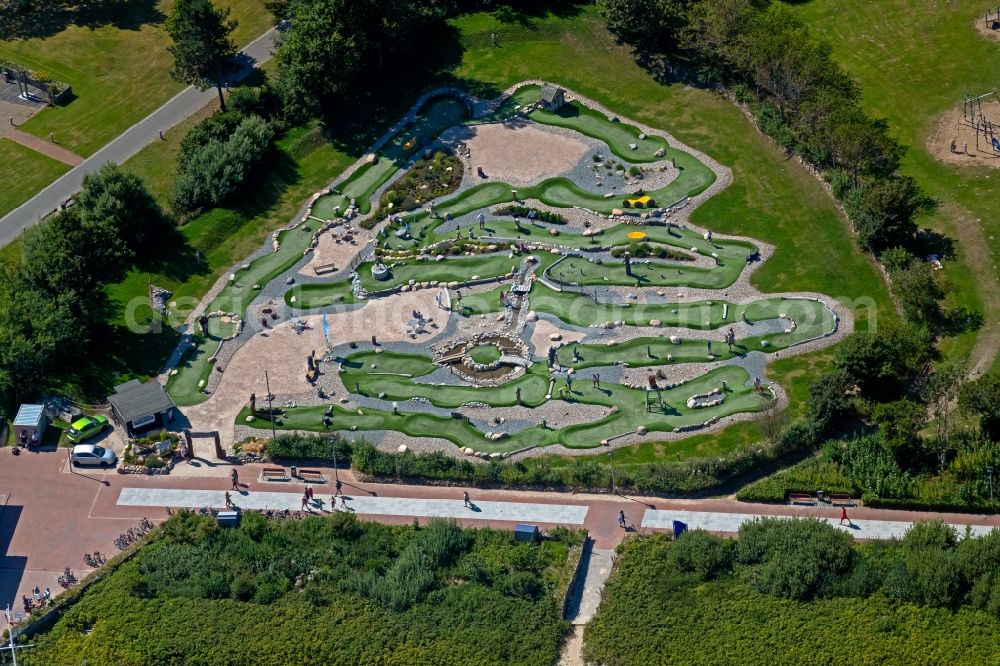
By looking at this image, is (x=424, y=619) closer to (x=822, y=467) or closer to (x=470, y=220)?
(x=822, y=467)

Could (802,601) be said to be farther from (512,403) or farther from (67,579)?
(67,579)

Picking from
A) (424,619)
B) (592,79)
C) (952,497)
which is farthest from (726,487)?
(592,79)

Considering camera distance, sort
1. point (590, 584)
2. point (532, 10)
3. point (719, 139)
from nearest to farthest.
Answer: point (590, 584) → point (719, 139) → point (532, 10)

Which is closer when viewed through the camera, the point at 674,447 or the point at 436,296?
the point at 674,447

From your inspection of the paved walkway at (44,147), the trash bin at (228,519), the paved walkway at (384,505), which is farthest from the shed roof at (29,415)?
the paved walkway at (44,147)

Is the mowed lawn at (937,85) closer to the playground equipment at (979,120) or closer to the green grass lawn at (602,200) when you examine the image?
the playground equipment at (979,120)

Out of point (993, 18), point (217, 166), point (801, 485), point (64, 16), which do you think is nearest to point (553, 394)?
point (801, 485)
